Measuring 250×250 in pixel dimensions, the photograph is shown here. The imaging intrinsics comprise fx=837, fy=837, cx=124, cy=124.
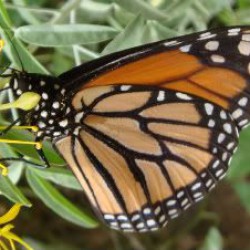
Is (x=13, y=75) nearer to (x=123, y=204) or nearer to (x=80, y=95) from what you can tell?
(x=80, y=95)

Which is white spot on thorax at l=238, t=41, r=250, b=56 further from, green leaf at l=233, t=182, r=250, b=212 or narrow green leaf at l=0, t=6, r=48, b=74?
green leaf at l=233, t=182, r=250, b=212

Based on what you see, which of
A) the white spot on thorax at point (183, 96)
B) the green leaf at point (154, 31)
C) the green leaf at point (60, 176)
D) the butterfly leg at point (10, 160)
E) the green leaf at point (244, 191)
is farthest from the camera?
the green leaf at point (244, 191)

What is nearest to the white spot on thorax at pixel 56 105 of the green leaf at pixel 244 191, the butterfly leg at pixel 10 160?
the butterfly leg at pixel 10 160

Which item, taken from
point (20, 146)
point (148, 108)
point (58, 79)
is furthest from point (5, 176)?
point (148, 108)

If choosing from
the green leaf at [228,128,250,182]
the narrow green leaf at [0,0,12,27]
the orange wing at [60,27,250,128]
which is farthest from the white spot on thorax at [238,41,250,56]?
the green leaf at [228,128,250,182]

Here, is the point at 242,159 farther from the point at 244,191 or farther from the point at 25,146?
the point at 25,146

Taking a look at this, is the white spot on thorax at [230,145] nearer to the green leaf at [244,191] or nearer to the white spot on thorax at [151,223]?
the white spot on thorax at [151,223]
